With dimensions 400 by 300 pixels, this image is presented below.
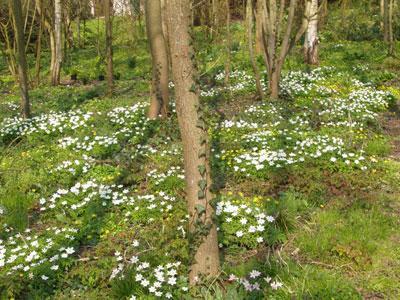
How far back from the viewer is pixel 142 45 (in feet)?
82.6

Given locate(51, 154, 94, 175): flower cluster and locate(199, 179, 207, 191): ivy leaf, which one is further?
locate(51, 154, 94, 175): flower cluster

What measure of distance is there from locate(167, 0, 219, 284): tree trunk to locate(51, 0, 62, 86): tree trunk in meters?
12.6

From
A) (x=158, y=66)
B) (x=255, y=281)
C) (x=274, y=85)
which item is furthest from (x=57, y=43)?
(x=255, y=281)

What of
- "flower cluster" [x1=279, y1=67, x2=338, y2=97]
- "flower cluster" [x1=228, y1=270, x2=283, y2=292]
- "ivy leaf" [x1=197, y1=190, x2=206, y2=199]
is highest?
"flower cluster" [x1=279, y1=67, x2=338, y2=97]

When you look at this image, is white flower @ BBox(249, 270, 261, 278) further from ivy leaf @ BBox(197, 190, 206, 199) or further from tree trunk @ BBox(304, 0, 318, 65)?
tree trunk @ BBox(304, 0, 318, 65)

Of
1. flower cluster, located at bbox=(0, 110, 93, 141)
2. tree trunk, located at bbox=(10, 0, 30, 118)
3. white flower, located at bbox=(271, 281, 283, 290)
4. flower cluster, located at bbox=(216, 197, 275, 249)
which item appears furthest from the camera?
tree trunk, located at bbox=(10, 0, 30, 118)

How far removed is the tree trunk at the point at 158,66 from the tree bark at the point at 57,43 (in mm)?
6484

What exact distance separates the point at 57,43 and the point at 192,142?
13012 millimetres

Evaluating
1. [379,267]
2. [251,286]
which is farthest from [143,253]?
[379,267]

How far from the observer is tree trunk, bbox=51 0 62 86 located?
49.8 ft

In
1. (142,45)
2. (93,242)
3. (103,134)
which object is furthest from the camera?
(142,45)

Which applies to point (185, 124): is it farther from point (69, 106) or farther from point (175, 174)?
point (69, 106)

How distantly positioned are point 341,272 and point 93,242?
11.1 feet

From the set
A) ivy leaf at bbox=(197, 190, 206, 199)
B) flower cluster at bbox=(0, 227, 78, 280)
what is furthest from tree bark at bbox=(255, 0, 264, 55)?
ivy leaf at bbox=(197, 190, 206, 199)
